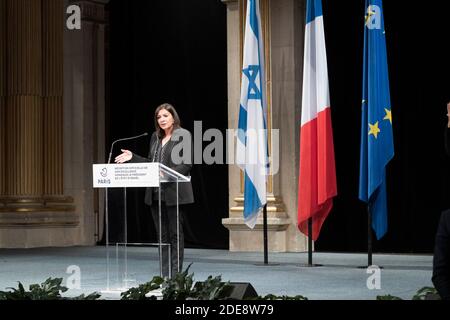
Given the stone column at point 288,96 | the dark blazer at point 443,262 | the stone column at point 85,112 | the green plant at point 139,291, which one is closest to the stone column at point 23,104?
the stone column at point 85,112

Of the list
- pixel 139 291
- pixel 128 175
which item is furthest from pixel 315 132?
pixel 139 291

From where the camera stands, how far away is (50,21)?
1282 centimetres

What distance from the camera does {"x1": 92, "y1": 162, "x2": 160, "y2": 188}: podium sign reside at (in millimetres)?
5934

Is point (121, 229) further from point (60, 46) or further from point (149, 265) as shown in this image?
point (60, 46)

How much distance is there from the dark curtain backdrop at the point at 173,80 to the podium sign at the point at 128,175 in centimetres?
592

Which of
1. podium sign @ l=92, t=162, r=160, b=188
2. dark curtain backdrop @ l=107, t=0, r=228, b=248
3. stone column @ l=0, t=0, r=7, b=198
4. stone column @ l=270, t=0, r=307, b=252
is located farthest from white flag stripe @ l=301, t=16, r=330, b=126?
stone column @ l=0, t=0, r=7, b=198

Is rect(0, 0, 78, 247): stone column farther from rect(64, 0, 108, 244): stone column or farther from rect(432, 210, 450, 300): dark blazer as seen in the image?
rect(432, 210, 450, 300): dark blazer

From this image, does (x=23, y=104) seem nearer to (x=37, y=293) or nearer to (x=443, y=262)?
(x=37, y=293)

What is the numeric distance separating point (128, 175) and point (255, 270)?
9.19ft

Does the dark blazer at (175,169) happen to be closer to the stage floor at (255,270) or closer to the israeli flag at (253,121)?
the stage floor at (255,270)

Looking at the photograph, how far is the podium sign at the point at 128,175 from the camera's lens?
593cm

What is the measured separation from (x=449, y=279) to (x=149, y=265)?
6569mm

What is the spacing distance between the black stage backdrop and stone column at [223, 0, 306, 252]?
1.39 feet
